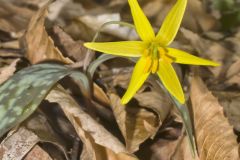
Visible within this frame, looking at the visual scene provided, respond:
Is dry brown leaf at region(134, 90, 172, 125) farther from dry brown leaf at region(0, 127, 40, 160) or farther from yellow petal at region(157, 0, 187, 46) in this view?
dry brown leaf at region(0, 127, 40, 160)

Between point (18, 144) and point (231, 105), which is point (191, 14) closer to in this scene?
point (231, 105)

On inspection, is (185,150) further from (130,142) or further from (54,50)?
(54,50)

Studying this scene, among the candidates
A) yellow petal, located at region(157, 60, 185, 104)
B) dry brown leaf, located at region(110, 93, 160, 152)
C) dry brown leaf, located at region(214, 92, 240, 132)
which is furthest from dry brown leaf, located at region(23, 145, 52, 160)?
dry brown leaf, located at region(214, 92, 240, 132)

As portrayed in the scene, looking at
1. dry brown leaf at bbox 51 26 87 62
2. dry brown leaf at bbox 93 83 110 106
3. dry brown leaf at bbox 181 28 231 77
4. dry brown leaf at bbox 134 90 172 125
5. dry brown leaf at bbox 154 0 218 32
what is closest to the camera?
dry brown leaf at bbox 134 90 172 125

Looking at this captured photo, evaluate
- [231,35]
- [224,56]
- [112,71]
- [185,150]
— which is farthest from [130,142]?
[231,35]

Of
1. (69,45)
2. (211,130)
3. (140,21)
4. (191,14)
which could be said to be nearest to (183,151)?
(211,130)

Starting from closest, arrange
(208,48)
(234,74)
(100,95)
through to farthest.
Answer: (100,95) < (234,74) < (208,48)

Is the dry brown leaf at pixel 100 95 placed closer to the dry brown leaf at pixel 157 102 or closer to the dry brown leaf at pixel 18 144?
the dry brown leaf at pixel 157 102

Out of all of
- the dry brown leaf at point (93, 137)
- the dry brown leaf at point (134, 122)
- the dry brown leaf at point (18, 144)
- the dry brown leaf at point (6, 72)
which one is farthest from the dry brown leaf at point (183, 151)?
the dry brown leaf at point (6, 72)
